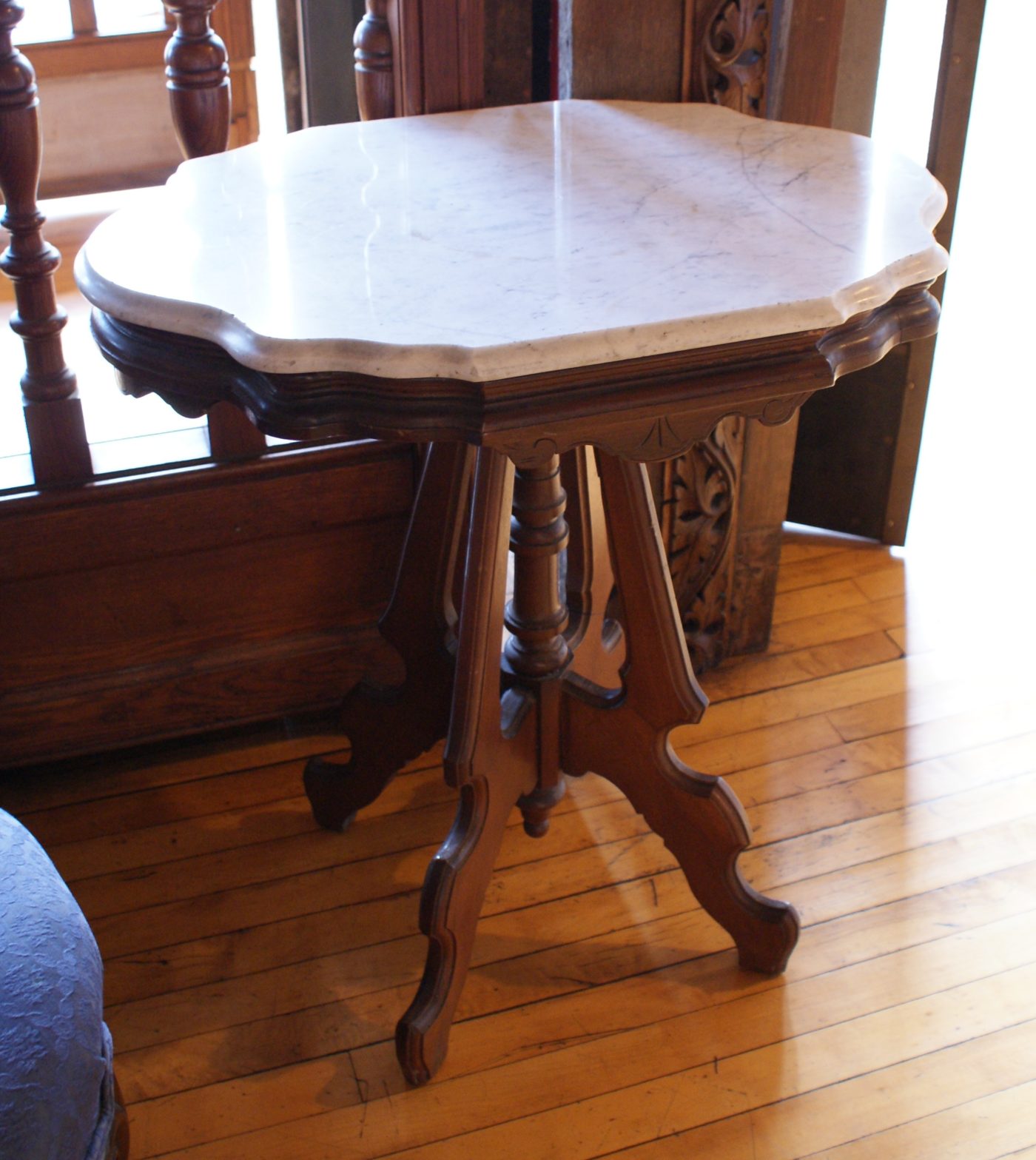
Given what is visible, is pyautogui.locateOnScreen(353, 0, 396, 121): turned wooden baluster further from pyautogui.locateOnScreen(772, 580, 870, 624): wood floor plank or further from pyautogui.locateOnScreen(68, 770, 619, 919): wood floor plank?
pyautogui.locateOnScreen(772, 580, 870, 624): wood floor plank

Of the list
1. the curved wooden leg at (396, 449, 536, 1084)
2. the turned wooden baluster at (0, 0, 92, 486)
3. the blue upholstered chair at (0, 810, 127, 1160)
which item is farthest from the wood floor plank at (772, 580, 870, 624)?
the blue upholstered chair at (0, 810, 127, 1160)

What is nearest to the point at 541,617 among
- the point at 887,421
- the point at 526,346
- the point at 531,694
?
the point at 531,694

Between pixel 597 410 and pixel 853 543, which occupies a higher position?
pixel 597 410

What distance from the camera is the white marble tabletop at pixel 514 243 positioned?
1.08 metres

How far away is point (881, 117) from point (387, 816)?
60.1 inches

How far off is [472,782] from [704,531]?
2.51 ft

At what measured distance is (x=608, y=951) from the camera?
1.77 metres

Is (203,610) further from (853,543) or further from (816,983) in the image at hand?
(853,543)

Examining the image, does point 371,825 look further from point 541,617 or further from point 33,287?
point 33,287

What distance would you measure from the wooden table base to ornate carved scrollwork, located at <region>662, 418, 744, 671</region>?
358 millimetres

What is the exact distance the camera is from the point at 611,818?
1.99m

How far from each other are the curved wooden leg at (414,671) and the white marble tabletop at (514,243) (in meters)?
0.38

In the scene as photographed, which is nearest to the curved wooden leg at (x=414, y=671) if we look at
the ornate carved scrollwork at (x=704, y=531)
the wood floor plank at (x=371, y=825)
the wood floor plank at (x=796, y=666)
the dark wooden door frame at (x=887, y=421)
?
the wood floor plank at (x=371, y=825)

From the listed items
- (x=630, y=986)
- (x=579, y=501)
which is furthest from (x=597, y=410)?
(x=630, y=986)
